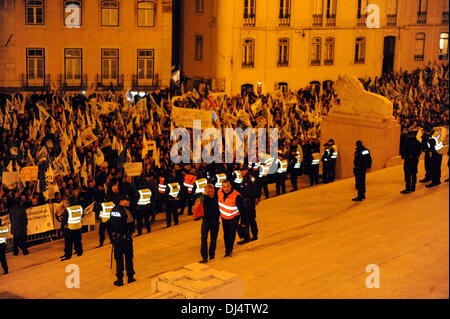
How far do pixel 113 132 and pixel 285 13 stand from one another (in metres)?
19.2

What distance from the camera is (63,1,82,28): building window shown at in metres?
35.1

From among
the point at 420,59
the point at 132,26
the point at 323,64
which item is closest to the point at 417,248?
the point at 132,26

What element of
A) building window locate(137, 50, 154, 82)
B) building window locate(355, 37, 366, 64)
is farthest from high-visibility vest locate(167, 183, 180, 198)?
building window locate(355, 37, 366, 64)

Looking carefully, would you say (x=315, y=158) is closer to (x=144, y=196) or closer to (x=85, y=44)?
(x=144, y=196)

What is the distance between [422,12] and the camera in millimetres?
44594

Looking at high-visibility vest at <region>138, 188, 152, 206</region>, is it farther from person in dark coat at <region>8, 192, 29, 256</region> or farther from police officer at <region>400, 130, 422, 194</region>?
police officer at <region>400, 130, 422, 194</region>

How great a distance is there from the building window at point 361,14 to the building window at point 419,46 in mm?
4149

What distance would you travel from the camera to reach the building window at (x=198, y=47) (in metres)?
38.6

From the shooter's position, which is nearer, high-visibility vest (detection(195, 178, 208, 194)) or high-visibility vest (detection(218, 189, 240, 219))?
high-visibility vest (detection(218, 189, 240, 219))

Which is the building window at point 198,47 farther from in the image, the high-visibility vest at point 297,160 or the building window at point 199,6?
the high-visibility vest at point 297,160

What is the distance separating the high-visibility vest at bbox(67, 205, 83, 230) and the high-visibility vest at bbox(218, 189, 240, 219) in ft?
9.47

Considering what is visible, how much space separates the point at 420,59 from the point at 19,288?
117 feet

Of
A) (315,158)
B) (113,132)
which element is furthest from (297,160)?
(113,132)

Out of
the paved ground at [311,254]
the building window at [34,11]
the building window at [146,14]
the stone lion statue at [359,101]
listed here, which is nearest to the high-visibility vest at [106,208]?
the paved ground at [311,254]
